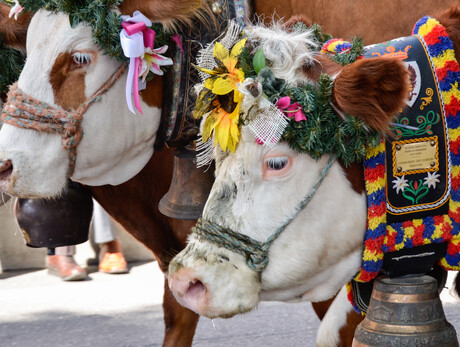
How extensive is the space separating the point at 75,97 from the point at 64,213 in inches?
32.1

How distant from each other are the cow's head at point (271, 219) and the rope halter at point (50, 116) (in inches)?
29.0

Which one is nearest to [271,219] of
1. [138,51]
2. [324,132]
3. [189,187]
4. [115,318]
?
[324,132]

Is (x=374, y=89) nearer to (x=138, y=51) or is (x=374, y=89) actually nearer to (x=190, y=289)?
(x=190, y=289)

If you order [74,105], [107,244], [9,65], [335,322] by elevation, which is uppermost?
[9,65]

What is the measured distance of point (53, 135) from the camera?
7.99 ft

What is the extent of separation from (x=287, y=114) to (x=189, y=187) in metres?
0.98

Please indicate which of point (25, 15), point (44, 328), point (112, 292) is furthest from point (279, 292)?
point (112, 292)

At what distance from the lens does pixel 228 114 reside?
6.29 ft

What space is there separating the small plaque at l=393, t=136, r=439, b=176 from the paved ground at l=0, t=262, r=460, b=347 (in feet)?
7.45

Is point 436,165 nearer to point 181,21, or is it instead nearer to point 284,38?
point 284,38

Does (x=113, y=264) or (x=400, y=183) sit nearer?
(x=400, y=183)

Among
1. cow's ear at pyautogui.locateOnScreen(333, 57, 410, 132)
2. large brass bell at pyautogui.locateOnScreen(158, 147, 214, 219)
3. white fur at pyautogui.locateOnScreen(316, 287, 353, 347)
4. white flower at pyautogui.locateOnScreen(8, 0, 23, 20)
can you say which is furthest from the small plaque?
white flower at pyautogui.locateOnScreen(8, 0, 23, 20)

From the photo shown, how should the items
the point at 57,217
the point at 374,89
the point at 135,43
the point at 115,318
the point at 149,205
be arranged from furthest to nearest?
the point at 115,318 → the point at 57,217 → the point at 149,205 → the point at 135,43 → the point at 374,89

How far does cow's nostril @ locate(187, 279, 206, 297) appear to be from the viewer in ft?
5.98
